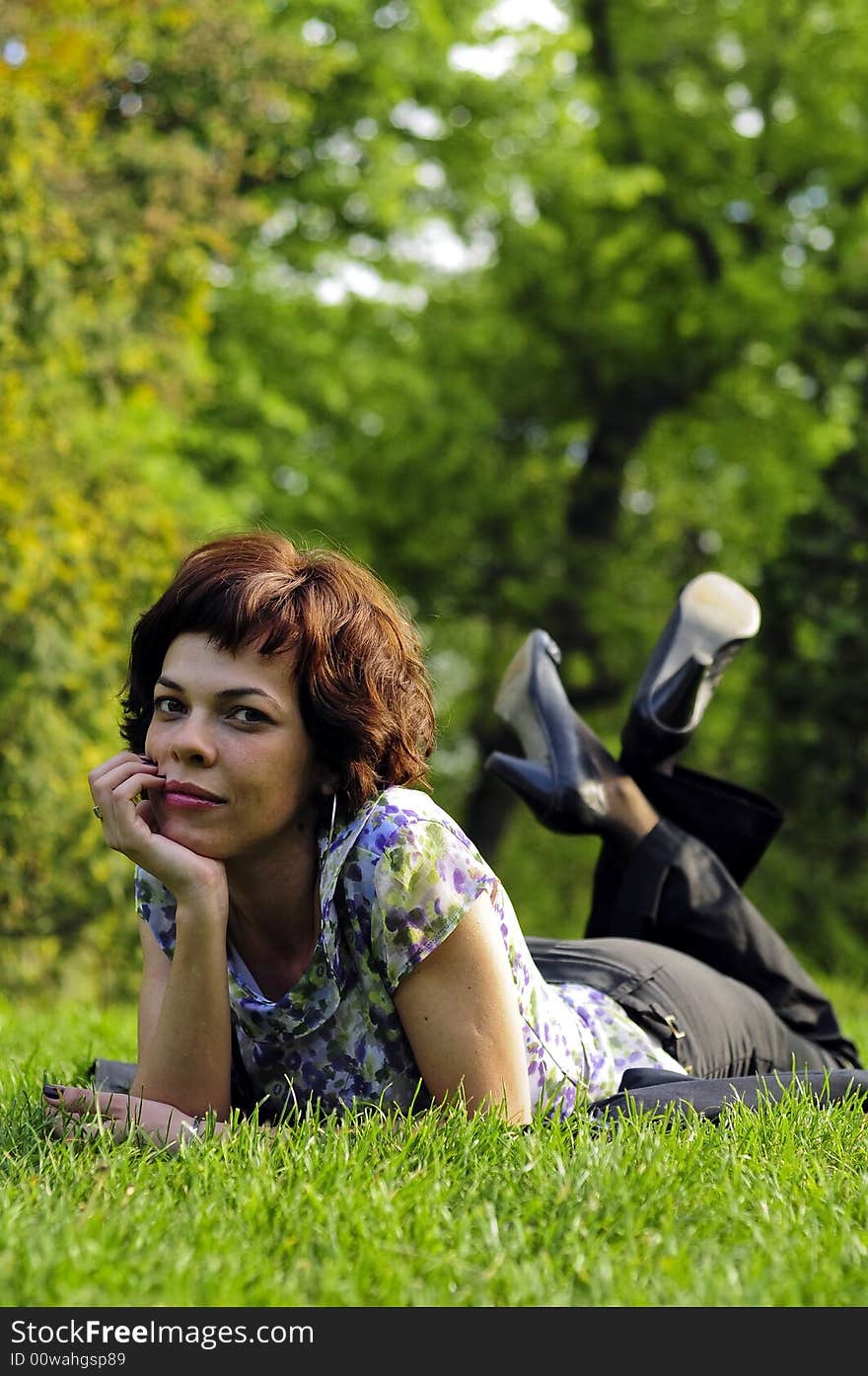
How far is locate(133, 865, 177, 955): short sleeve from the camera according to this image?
360 cm

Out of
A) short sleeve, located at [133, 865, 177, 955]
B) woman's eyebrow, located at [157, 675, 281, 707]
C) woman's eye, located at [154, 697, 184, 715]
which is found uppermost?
woman's eyebrow, located at [157, 675, 281, 707]

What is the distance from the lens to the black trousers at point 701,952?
13.7ft

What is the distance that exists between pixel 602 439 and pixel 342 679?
1729 cm

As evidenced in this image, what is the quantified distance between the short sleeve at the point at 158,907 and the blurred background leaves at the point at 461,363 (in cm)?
525

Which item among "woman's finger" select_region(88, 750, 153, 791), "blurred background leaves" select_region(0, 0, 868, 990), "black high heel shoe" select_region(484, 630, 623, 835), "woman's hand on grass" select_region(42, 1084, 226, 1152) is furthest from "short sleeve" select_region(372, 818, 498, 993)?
"blurred background leaves" select_region(0, 0, 868, 990)

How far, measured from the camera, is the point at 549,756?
16.3 feet

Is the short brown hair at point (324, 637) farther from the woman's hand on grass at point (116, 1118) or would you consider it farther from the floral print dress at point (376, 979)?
the woman's hand on grass at point (116, 1118)

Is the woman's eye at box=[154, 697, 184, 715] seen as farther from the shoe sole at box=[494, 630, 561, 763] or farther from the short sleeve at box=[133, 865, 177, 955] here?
the shoe sole at box=[494, 630, 561, 763]

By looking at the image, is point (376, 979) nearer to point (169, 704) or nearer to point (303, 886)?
point (303, 886)

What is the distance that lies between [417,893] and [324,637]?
1.96 ft

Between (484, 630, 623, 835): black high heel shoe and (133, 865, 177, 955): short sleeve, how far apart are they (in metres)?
1.58

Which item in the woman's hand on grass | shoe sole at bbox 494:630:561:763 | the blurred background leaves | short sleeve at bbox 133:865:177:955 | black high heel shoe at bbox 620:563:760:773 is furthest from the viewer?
the blurred background leaves

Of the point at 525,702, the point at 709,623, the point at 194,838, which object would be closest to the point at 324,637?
the point at 194,838

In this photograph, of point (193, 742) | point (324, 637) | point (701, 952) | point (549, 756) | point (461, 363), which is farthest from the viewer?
point (461, 363)
